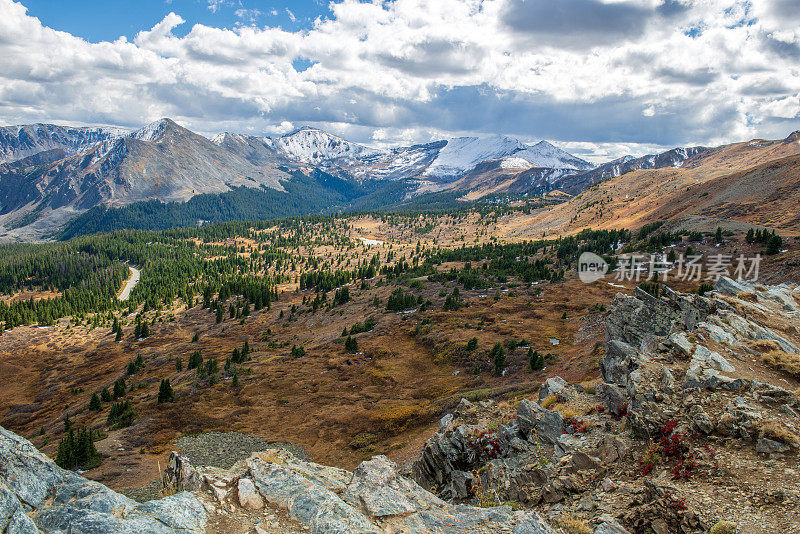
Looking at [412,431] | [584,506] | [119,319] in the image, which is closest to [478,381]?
[412,431]

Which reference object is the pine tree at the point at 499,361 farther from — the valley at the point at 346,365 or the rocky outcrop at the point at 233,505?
the rocky outcrop at the point at 233,505

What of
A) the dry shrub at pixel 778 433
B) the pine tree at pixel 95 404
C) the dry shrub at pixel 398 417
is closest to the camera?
the dry shrub at pixel 778 433

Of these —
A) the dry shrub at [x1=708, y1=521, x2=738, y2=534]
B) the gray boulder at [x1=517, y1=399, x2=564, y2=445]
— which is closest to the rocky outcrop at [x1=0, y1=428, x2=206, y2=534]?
the dry shrub at [x1=708, y1=521, x2=738, y2=534]

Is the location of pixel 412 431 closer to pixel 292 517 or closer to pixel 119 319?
pixel 292 517

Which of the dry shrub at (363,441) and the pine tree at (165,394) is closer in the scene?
the dry shrub at (363,441)

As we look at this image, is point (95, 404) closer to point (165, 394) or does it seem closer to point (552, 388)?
point (165, 394)

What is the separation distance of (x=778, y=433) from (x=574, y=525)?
895 centimetres

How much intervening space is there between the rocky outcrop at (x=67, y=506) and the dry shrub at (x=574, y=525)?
510 inches

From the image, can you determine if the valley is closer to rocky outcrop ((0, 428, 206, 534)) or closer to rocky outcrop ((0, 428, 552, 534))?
rocky outcrop ((0, 428, 552, 534))

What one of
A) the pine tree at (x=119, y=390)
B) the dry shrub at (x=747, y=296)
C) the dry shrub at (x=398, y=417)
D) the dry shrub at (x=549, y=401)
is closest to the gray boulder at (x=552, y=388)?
the dry shrub at (x=549, y=401)

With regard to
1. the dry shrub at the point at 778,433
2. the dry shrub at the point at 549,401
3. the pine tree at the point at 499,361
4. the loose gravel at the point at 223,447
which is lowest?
the loose gravel at the point at 223,447

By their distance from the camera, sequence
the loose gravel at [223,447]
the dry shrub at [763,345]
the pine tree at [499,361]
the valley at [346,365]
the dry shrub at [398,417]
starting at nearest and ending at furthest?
the dry shrub at [763,345] → the valley at [346,365] → the loose gravel at [223,447] → the dry shrub at [398,417] → the pine tree at [499,361]

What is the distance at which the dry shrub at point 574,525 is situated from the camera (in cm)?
1386

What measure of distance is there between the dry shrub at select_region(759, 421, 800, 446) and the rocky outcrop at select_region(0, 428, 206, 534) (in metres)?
21.6
